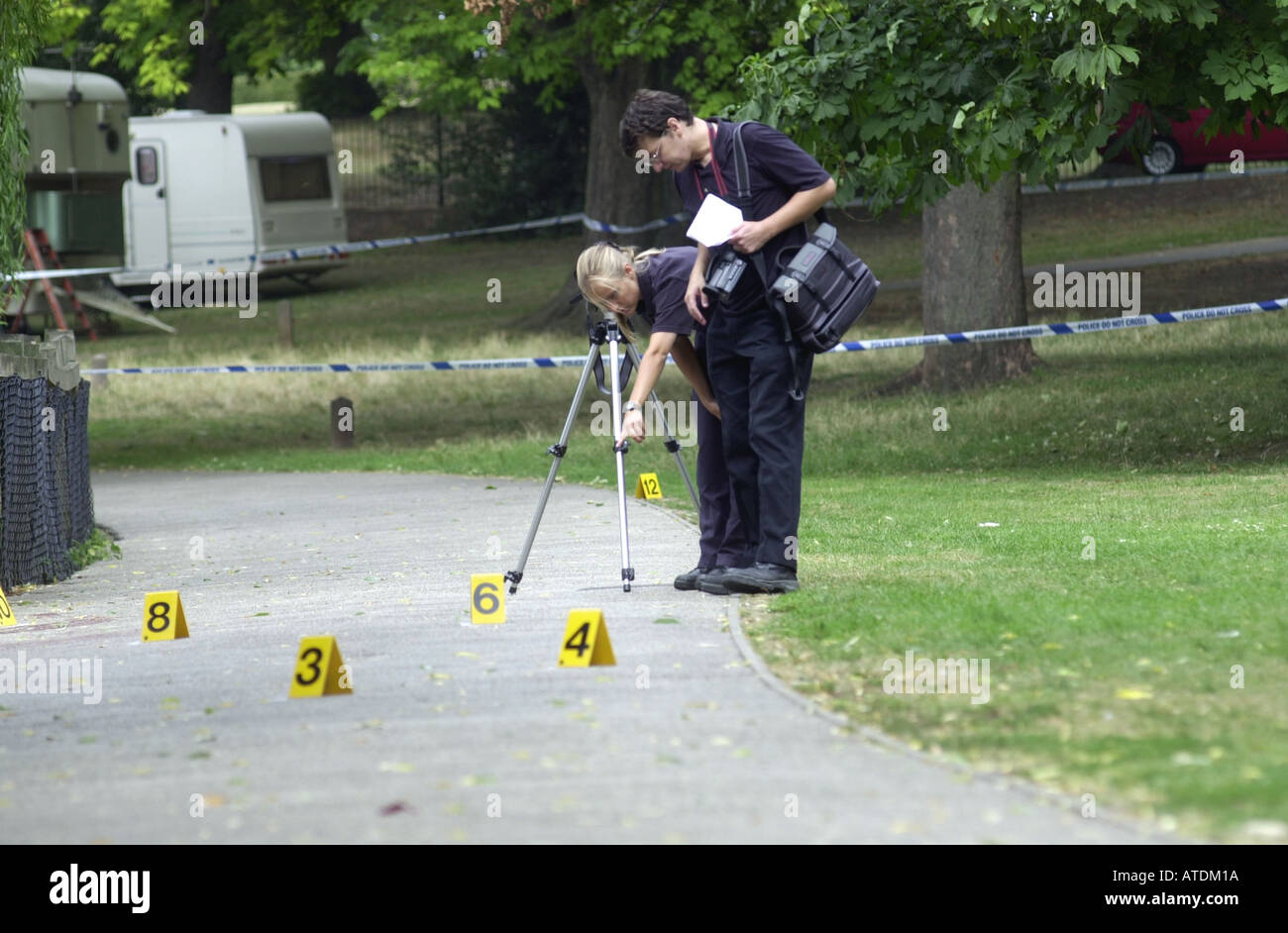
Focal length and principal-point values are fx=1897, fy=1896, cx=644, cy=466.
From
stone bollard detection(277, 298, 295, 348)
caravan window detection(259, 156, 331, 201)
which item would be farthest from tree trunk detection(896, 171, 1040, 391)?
caravan window detection(259, 156, 331, 201)

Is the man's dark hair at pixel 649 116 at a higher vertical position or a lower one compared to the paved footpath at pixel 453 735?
higher

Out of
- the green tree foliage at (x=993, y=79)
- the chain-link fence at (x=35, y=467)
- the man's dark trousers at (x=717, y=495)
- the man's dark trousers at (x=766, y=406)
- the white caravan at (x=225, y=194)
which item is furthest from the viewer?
the white caravan at (x=225, y=194)

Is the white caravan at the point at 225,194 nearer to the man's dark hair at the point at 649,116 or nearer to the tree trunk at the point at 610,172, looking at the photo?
the tree trunk at the point at 610,172

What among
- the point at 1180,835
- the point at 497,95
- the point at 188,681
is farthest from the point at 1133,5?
the point at 497,95

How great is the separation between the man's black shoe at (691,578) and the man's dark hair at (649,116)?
6.32 feet

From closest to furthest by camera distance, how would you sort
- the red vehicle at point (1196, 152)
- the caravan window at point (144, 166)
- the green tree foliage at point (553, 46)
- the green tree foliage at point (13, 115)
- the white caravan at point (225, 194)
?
the green tree foliage at point (13, 115)
the green tree foliage at point (553, 46)
the red vehicle at point (1196, 152)
the caravan window at point (144, 166)
the white caravan at point (225, 194)

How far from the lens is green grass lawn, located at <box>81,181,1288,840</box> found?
18.6 feet

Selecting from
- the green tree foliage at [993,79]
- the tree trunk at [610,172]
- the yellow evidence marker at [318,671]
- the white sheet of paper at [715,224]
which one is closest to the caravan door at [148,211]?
the tree trunk at [610,172]

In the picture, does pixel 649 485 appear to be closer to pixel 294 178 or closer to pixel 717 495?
pixel 717 495

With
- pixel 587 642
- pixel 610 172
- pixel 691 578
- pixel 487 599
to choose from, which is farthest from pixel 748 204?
pixel 610 172

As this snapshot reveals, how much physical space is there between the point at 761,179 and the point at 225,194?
1109 inches

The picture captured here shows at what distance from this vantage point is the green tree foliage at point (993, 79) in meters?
12.2

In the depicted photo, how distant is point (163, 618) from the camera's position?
8.43 m

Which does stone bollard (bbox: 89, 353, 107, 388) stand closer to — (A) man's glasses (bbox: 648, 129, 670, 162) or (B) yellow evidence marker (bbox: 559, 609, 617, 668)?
(A) man's glasses (bbox: 648, 129, 670, 162)
